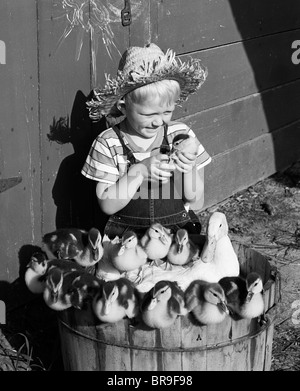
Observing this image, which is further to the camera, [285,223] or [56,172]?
[285,223]

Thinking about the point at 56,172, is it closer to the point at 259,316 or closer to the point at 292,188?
the point at 259,316

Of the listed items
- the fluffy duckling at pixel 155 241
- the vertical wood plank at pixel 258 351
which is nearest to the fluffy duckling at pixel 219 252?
the fluffy duckling at pixel 155 241

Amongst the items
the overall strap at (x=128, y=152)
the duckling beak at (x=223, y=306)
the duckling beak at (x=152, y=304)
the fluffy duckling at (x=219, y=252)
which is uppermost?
the overall strap at (x=128, y=152)

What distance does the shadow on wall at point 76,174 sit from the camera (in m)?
4.54

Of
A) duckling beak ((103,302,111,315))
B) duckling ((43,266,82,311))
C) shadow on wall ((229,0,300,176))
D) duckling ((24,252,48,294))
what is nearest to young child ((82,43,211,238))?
duckling ((24,252,48,294))

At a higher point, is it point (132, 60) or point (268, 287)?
point (132, 60)

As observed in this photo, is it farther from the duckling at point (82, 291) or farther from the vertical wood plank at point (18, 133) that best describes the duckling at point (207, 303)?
the vertical wood plank at point (18, 133)

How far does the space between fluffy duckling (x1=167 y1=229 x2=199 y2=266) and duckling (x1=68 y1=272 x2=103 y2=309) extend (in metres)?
0.55

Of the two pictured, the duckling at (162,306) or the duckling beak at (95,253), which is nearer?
the duckling at (162,306)

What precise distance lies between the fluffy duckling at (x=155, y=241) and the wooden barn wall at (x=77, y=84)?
0.71 m

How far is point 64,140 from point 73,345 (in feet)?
4.01

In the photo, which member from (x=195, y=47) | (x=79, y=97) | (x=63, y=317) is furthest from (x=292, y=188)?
(x=63, y=317)

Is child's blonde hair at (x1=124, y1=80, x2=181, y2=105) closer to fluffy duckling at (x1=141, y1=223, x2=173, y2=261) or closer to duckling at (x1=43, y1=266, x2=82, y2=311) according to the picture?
fluffy duckling at (x1=141, y1=223, x2=173, y2=261)

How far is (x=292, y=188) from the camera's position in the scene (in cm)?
670
